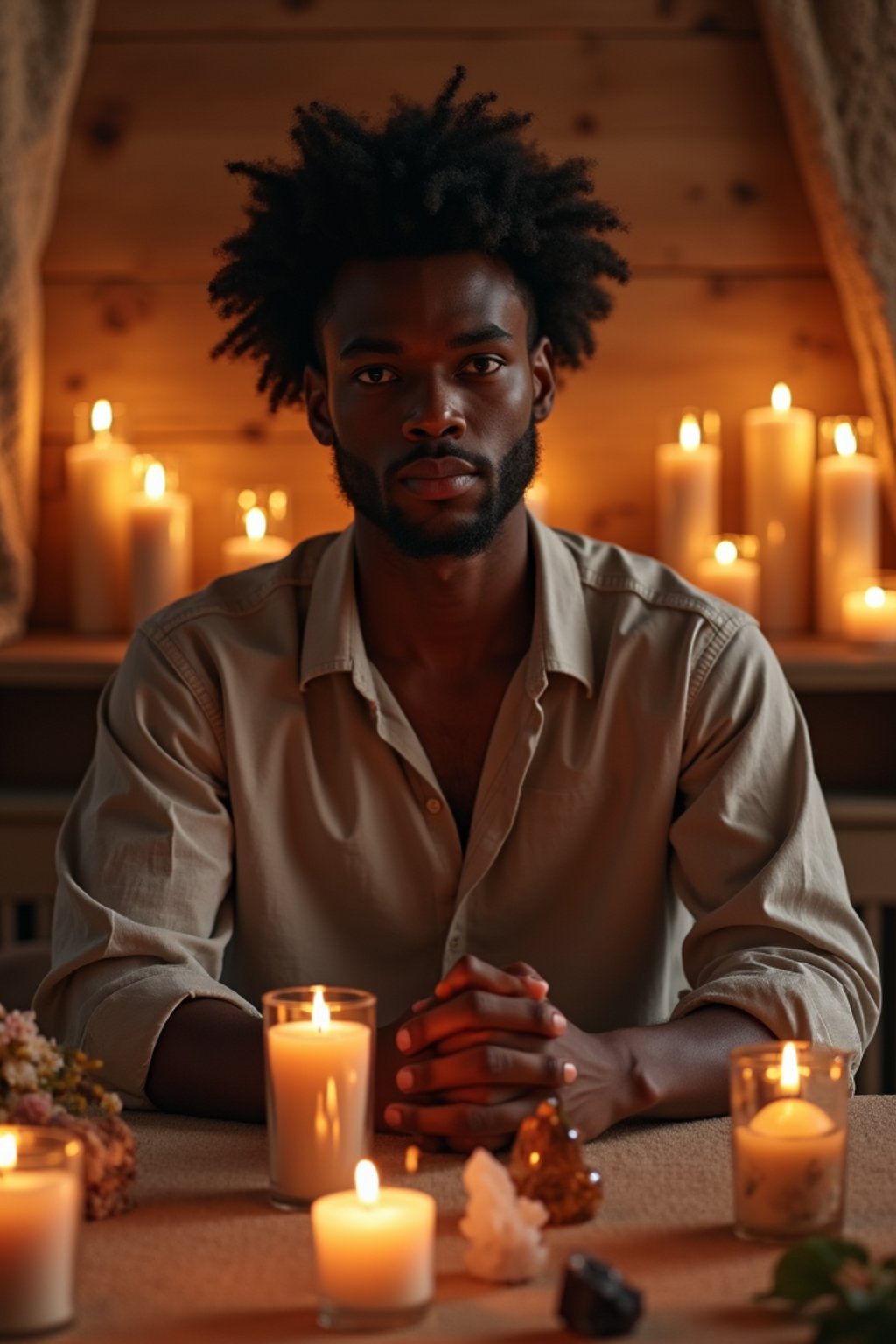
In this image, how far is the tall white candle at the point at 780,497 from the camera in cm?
233

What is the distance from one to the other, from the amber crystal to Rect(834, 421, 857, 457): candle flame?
1489 millimetres

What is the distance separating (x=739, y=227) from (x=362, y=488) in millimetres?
936

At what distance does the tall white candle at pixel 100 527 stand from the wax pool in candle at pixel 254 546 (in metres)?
0.16

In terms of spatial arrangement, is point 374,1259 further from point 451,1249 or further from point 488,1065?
point 488,1065

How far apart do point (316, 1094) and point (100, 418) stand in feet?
4.95

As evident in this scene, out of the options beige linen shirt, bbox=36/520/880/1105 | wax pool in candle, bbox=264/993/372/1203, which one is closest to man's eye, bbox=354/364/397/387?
beige linen shirt, bbox=36/520/880/1105

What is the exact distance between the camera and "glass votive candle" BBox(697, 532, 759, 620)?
225 centimetres

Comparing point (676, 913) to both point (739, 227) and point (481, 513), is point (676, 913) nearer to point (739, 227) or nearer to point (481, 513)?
point (481, 513)

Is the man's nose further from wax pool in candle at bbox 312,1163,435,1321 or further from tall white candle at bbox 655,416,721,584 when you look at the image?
wax pool in candle at bbox 312,1163,435,1321

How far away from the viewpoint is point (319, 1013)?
3.43 ft

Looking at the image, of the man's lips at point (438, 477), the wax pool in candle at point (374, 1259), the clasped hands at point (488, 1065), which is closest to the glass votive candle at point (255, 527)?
the man's lips at point (438, 477)

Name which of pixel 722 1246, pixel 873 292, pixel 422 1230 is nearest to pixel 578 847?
pixel 722 1246

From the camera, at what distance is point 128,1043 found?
133 centimetres

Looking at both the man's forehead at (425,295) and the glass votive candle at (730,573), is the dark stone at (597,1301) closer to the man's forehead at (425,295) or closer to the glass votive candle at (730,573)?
the man's forehead at (425,295)
